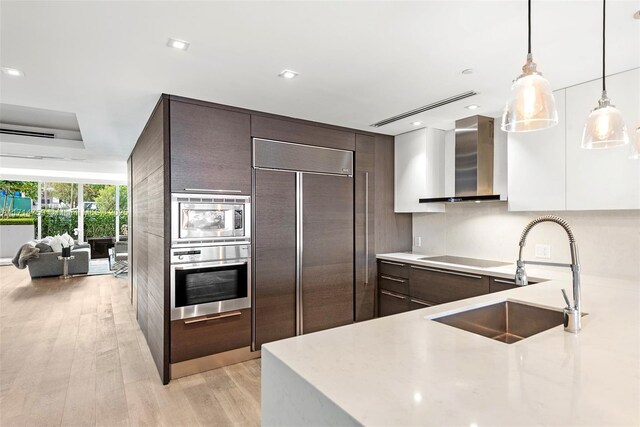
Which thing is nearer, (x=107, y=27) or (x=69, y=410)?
(x=107, y=27)

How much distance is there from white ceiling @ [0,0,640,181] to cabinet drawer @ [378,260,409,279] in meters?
1.71

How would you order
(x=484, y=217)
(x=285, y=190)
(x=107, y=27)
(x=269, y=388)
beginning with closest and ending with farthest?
1. (x=269, y=388)
2. (x=107, y=27)
3. (x=285, y=190)
4. (x=484, y=217)

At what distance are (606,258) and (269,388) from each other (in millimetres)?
2934

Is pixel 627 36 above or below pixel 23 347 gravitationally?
above

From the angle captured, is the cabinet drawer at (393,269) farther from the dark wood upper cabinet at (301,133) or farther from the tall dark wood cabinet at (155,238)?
the tall dark wood cabinet at (155,238)

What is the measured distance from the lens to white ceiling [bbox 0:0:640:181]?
1.72 metres

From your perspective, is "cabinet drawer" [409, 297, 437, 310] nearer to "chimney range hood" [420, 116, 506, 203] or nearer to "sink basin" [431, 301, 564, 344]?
"chimney range hood" [420, 116, 506, 203]

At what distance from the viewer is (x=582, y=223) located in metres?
2.96

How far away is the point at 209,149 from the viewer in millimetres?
3047

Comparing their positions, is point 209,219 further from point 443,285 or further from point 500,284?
point 500,284

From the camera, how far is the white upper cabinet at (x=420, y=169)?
402 cm

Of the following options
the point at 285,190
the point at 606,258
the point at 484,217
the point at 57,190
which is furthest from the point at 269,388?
the point at 57,190

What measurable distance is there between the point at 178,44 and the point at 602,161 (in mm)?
2975

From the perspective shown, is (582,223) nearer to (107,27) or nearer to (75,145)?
(107,27)
